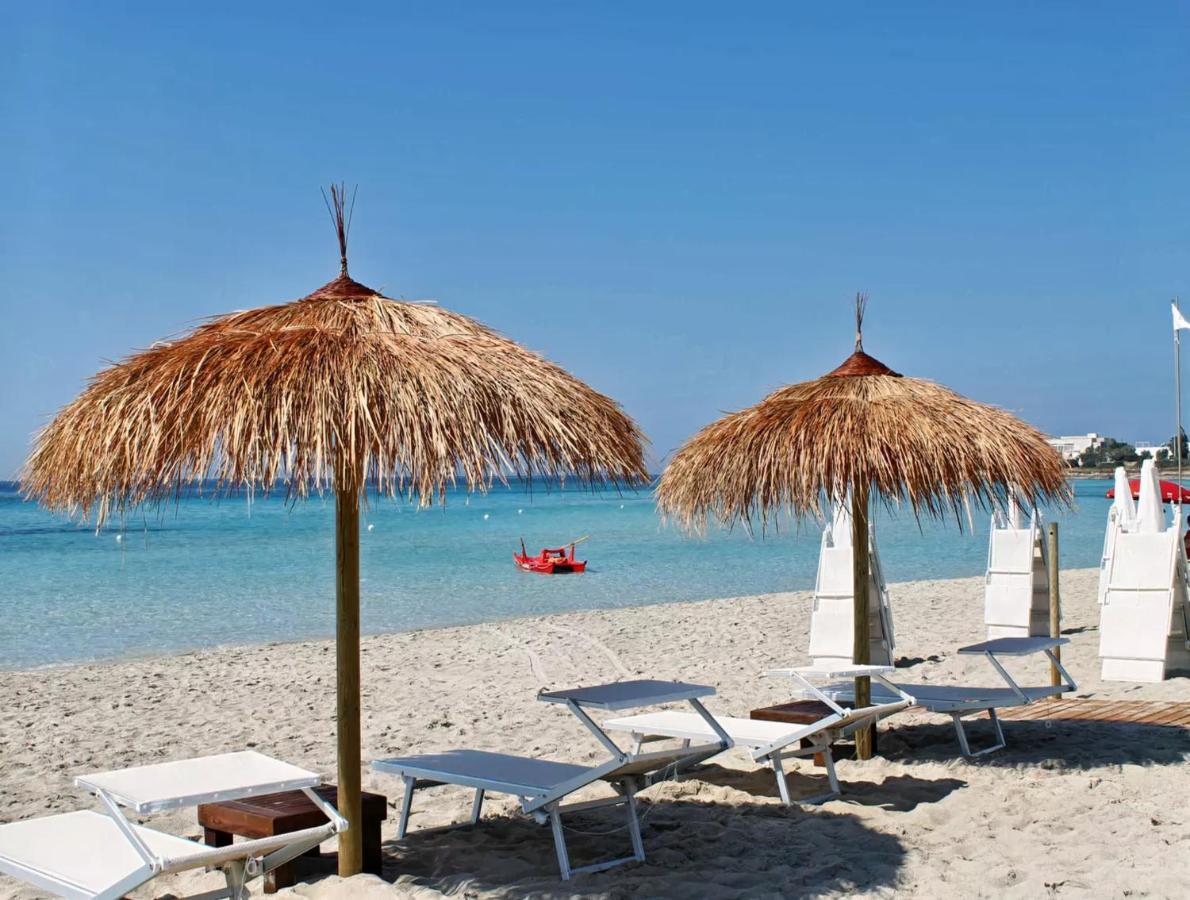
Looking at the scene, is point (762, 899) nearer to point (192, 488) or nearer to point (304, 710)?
point (192, 488)

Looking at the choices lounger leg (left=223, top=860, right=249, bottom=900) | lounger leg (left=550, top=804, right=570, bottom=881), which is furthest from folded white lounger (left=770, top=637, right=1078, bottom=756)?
lounger leg (left=223, top=860, right=249, bottom=900)

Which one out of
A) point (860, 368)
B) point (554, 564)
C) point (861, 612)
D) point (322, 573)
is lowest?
point (322, 573)

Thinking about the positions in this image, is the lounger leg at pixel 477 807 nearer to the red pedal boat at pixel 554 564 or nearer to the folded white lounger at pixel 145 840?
the folded white lounger at pixel 145 840

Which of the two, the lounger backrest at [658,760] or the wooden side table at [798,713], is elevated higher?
the lounger backrest at [658,760]

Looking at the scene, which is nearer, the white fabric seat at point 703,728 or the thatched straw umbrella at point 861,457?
the white fabric seat at point 703,728

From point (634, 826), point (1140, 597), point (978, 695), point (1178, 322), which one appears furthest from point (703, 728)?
point (1178, 322)

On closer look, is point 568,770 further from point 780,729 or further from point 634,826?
point 780,729

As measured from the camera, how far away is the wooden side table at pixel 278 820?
3555 millimetres

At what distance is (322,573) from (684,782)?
1972 cm

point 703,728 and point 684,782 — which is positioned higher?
point 703,728

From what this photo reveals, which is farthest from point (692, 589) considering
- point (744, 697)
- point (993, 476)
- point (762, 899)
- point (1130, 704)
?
point (762, 899)

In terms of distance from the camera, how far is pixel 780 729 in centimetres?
505

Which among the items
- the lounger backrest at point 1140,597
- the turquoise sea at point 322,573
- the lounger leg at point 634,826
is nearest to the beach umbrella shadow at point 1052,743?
the turquoise sea at point 322,573

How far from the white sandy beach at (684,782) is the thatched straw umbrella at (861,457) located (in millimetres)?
1016
